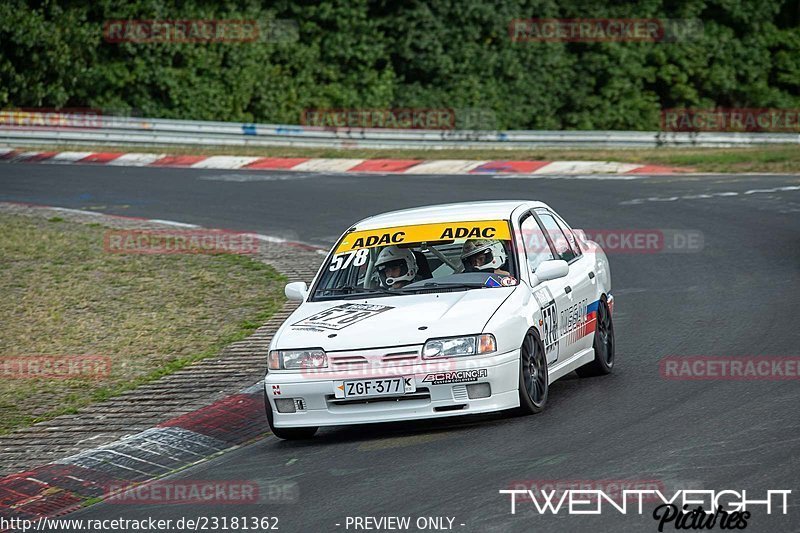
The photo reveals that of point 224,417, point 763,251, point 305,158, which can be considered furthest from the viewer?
point 305,158

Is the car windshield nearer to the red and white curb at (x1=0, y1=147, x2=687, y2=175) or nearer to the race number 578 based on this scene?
the race number 578

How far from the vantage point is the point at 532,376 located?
330 inches

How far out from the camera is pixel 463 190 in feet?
66.7

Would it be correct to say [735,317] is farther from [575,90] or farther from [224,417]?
[575,90]

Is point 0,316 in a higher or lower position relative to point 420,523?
lower

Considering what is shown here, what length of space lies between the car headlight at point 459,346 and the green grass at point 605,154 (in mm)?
15036

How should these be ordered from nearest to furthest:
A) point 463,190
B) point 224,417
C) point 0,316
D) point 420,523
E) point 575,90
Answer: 1. point 420,523
2. point 224,417
3. point 0,316
4. point 463,190
5. point 575,90

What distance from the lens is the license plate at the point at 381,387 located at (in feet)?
26.0

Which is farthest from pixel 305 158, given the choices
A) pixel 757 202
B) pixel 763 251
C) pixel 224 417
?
pixel 224 417

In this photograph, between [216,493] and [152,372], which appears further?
[152,372]

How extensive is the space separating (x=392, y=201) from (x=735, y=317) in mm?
8796

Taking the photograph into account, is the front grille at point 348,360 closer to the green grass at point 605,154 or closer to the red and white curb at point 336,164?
the red and white curb at point 336,164

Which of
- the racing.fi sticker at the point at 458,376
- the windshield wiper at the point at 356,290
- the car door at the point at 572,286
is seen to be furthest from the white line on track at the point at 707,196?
the racing.fi sticker at the point at 458,376

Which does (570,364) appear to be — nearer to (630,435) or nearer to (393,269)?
(393,269)
